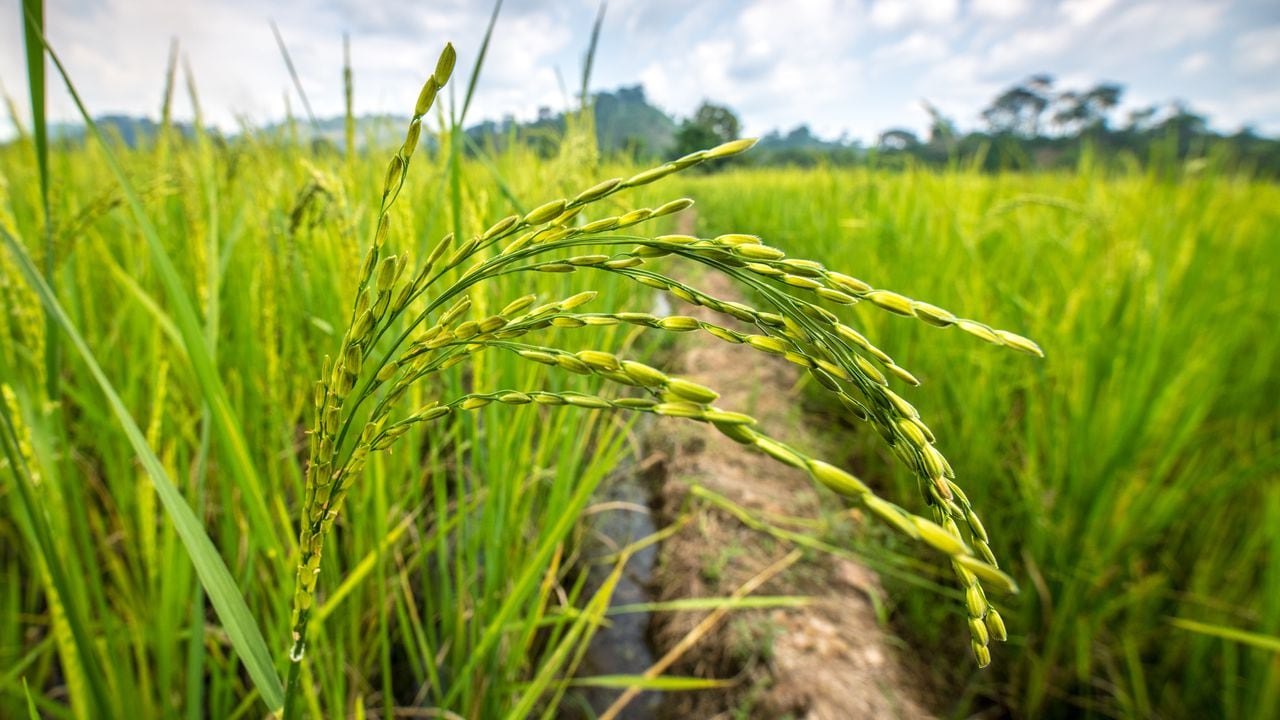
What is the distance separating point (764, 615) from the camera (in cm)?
163

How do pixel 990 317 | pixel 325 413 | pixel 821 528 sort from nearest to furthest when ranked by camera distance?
pixel 325 413, pixel 821 528, pixel 990 317

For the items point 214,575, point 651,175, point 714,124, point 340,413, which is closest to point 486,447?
point 214,575

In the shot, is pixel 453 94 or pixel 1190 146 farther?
pixel 1190 146

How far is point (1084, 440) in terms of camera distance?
4.93 feet

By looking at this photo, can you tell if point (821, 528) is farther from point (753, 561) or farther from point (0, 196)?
point (0, 196)

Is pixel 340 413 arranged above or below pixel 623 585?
→ above

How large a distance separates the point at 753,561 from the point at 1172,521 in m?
1.13

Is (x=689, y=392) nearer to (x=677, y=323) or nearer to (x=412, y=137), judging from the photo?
(x=677, y=323)

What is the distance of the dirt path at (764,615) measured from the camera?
1419mm

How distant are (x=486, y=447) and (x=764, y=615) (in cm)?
94

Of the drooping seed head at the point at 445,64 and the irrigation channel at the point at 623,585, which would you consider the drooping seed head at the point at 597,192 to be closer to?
the drooping seed head at the point at 445,64

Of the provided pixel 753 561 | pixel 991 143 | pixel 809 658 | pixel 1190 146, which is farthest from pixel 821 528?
pixel 1190 146

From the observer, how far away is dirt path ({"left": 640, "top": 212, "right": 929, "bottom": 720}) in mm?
1419

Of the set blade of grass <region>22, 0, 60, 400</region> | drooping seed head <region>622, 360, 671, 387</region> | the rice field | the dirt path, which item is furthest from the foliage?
blade of grass <region>22, 0, 60, 400</region>
